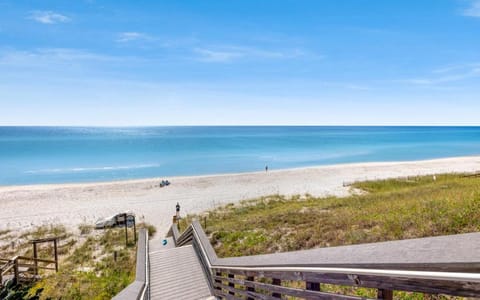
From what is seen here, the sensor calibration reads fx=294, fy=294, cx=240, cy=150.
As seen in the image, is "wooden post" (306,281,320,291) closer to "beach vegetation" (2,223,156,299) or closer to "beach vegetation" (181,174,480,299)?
"beach vegetation" (181,174,480,299)

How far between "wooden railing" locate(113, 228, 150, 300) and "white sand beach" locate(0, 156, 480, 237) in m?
8.03

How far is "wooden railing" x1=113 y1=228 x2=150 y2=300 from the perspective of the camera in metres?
5.41

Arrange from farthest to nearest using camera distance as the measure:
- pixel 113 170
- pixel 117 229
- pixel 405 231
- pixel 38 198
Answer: pixel 113 170, pixel 38 198, pixel 117 229, pixel 405 231

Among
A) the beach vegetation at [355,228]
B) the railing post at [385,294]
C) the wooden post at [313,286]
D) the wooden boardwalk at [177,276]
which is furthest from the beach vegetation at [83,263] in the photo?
the railing post at [385,294]

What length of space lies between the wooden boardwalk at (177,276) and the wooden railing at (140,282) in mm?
341

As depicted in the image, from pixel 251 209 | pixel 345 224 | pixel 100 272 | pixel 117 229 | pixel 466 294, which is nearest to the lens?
pixel 466 294

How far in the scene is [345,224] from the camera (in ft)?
30.7

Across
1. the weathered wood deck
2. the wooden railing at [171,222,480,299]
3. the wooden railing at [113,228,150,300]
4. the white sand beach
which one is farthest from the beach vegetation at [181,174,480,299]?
the white sand beach

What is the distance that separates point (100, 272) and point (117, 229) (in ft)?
26.1

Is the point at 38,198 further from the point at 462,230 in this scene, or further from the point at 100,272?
the point at 462,230

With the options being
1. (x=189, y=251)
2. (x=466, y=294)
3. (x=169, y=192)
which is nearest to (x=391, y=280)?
(x=466, y=294)

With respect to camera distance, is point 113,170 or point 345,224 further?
point 113,170

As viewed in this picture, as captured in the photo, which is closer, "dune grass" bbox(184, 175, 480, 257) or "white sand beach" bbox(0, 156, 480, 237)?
"dune grass" bbox(184, 175, 480, 257)

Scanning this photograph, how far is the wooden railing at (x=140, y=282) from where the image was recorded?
541 cm
